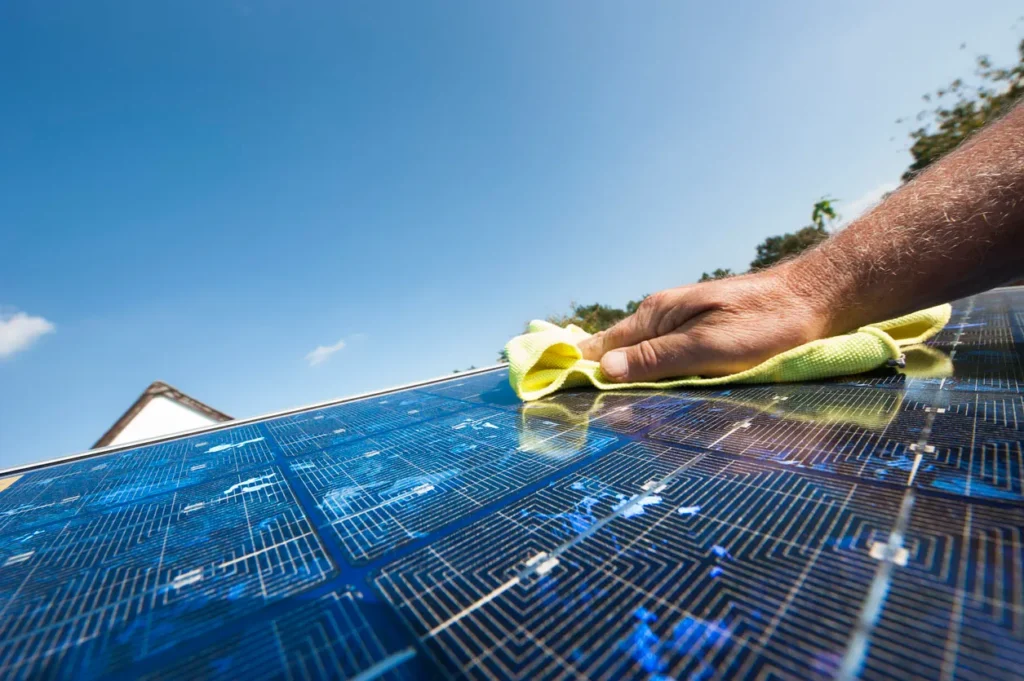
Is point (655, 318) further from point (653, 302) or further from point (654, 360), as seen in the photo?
point (654, 360)

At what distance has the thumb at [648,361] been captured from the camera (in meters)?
1.65

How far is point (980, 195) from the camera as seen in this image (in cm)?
112

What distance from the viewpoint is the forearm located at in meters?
1.10

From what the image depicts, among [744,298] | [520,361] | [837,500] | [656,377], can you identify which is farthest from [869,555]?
[520,361]

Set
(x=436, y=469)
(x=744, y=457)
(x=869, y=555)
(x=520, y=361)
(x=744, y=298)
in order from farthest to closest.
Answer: (x=520, y=361) < (x=744, y=298) < (x=436, y=469) < (x=744, y=457) < (x=869, y=555)

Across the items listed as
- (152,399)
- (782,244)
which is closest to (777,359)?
(152,399)

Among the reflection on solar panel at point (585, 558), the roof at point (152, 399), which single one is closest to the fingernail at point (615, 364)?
the reflection on solar panel at point (585, 558)

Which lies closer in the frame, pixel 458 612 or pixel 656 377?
pixel 458 612

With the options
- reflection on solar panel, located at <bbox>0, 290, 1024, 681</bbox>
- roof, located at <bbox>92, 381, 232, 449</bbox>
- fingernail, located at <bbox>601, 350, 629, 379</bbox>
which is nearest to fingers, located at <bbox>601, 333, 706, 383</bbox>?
fingernail, located at <bbox>601, 350, 629, 379</bbox>

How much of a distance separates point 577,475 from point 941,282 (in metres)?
1.32

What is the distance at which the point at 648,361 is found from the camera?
1.74m

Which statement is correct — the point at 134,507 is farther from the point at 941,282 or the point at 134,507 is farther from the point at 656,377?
the point at 941,282

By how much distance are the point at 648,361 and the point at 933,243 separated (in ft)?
3.08

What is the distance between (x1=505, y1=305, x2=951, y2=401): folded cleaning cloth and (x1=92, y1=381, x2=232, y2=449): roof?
7.77 m
